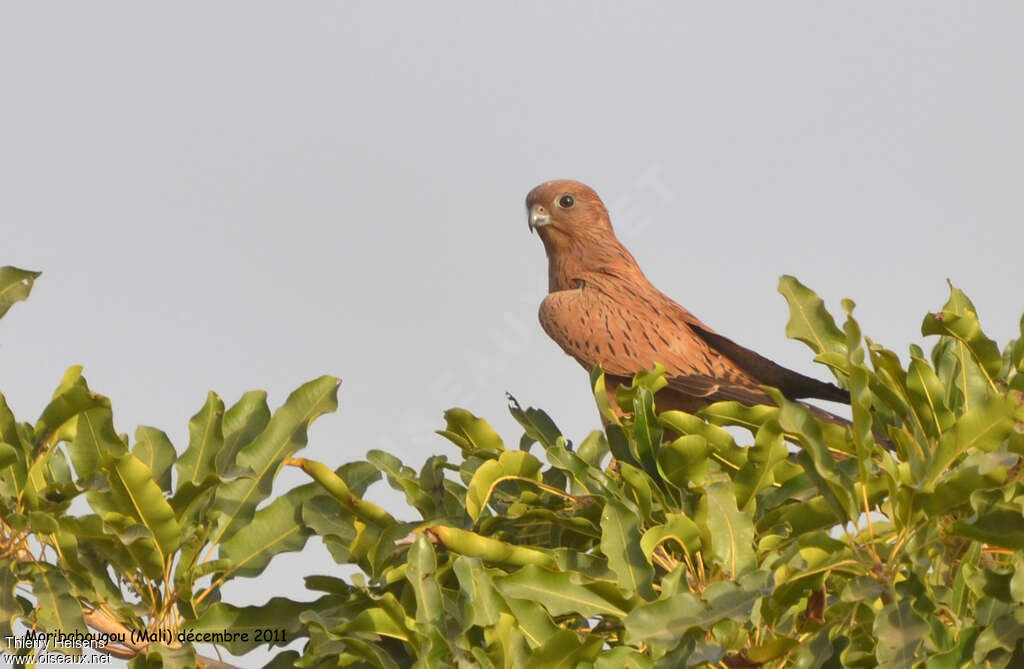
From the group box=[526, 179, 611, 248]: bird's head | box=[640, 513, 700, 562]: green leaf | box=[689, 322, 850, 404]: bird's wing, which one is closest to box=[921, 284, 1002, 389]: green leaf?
box=[640, 513, 700, 562]: green leaf

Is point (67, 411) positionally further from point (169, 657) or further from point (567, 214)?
point (567, 214)

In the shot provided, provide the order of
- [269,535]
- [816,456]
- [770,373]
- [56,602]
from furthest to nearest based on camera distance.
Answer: [770,373], [269,535], [56,602], [816,456]

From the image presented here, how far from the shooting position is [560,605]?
316cm

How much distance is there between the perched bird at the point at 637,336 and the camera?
20.3 ft

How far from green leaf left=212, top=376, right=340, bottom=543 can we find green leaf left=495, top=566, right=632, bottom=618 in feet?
2.99

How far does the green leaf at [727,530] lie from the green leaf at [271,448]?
114 centimetres

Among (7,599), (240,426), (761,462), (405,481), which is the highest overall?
(240,426)

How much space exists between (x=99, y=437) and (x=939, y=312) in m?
2.30

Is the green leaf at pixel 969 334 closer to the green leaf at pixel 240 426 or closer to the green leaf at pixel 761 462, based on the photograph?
the green leaf at pixel 761 462

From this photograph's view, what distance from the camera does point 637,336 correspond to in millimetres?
6551

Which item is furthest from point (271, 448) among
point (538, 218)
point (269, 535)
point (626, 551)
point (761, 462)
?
point (538, 218)

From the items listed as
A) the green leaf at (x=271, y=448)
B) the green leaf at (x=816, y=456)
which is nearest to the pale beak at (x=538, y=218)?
the green leaf at (x=271, y=448)

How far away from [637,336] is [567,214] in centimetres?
137

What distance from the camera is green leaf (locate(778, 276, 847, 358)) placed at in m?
4.13
